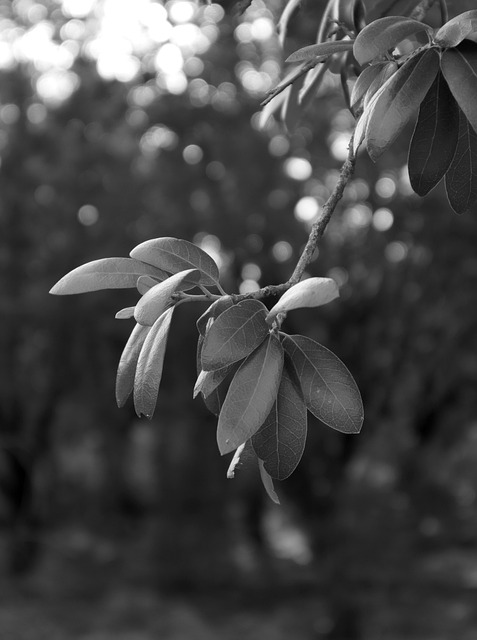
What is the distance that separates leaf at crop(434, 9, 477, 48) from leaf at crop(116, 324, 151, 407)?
1.19 feet

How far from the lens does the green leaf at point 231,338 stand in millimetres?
674

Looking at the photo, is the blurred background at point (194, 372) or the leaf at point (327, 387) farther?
the blurred background at point (194, 372)

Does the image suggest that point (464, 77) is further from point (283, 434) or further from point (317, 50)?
point (283, 434)

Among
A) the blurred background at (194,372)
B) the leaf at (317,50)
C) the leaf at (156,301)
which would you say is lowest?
the blurred background at (194,372)

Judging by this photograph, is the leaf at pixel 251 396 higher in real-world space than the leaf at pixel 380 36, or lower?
lower

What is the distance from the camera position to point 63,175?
4.35 m

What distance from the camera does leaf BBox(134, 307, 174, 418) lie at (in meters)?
0.70

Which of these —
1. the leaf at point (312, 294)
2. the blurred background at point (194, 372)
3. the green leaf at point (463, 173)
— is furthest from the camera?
the blurred background at point (194, 372)

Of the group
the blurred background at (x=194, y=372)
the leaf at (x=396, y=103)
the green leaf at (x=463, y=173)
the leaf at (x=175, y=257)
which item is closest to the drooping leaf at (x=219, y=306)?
the leaf at (x=175, y=257)

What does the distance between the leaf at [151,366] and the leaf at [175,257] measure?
2.2 inches

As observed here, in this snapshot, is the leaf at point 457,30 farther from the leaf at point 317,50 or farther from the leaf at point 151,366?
the leaf at point 151,366

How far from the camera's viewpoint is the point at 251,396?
68 centimetres

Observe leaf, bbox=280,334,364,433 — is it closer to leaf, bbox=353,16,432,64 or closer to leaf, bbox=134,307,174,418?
leaf, bbox=134,307,174,418

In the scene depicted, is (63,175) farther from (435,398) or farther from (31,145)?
(435,398)
